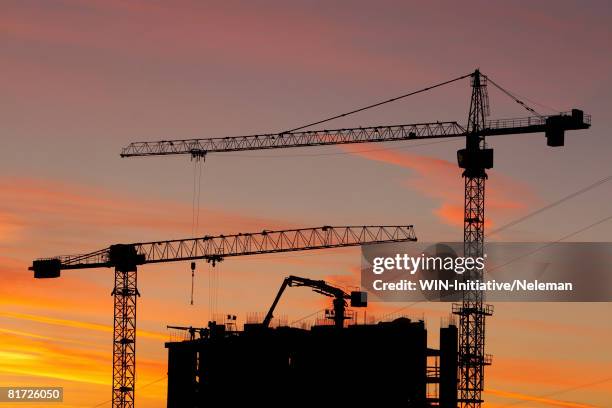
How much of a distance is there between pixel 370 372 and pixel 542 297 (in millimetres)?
25505

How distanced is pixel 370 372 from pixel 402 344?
5558mm

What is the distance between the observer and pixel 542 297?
190 m

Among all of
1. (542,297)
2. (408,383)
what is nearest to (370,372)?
(408,383)

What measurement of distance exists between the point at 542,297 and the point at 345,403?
29478 mm

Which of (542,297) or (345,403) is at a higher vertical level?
(542,297)

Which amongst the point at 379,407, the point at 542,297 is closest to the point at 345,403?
the point at 379,407

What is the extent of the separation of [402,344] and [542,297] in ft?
68.2

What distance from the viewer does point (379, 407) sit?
196750mm

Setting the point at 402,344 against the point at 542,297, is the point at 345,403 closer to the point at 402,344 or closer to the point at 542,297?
the point at 402,344

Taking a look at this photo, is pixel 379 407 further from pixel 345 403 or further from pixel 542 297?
pixel 542 297

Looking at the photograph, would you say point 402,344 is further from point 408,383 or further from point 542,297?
point 542,297

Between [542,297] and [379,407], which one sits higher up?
[542,297]

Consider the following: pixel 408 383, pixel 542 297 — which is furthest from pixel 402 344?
pixel 542 297

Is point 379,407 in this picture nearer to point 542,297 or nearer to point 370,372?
point 370,372
